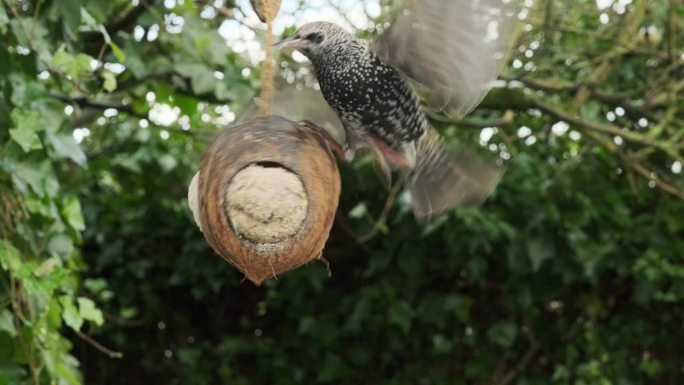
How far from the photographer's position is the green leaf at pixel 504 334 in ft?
9.33

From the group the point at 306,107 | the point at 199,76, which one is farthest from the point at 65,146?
the point at 306,107

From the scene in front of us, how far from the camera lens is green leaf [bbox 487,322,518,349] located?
284cm

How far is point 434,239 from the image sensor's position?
2.88 m

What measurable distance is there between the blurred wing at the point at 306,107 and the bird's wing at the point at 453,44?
157mm

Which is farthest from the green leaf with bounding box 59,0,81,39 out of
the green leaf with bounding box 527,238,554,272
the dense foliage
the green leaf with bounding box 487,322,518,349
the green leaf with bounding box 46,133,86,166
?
the green leaf with bounding box 487,322,518,349

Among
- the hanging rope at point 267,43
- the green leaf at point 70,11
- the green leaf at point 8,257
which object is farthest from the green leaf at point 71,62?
the hanging rope at point 267,43

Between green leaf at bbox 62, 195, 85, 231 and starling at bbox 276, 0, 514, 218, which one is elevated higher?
starling at bbox 276, 0, 514, 218

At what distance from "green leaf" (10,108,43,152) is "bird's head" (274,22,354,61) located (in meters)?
0.61

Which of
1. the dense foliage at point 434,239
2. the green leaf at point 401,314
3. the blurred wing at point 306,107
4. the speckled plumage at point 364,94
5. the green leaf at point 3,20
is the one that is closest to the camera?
the speckled plumage at point 364,94

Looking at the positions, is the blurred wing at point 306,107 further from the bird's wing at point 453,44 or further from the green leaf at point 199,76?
the green leaf at point 199,76

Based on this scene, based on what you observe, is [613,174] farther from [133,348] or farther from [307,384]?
[133,348]

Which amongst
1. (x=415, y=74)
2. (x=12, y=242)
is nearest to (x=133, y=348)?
(x=12, y=242)

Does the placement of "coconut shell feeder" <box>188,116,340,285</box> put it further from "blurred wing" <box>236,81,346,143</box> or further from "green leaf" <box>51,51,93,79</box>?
"green leaf" <box>51,51,93,79</box>

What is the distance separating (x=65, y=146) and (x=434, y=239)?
5.08 ft
